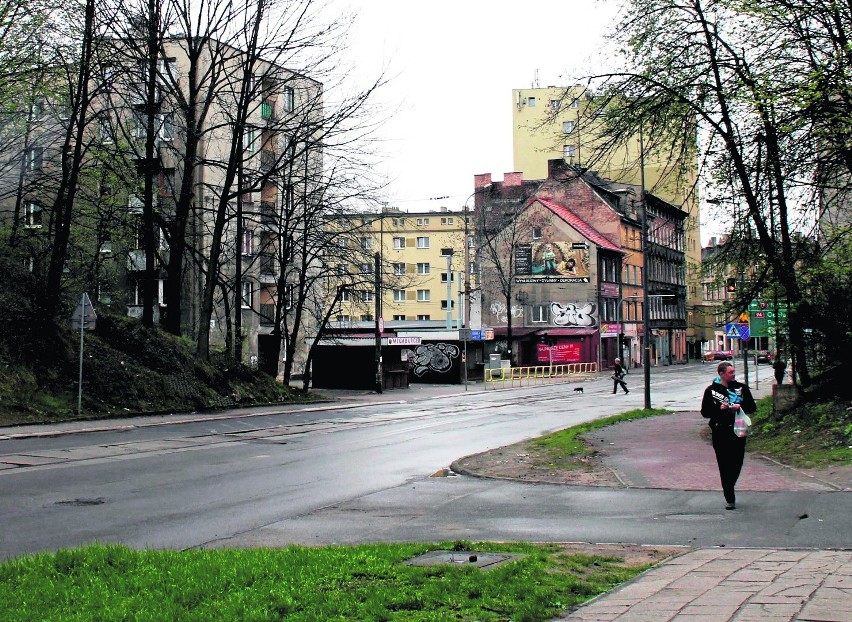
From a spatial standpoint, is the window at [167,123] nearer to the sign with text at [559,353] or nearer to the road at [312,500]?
the road at [312,500]

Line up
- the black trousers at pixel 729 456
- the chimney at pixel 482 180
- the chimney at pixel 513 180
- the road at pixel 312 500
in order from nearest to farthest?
the road at pixel 312 500 → the black trousers at pixel 729 456 → the chimney at pixel 513 180 → the chimney at pixel 482 180

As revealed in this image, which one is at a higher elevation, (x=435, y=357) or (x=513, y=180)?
(x=513, y=180)

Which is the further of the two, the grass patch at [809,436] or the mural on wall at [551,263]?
the mural on wall at [551,263]

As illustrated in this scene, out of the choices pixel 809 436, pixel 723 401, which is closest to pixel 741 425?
pixel 723 401

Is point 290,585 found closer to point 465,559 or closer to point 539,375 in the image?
point 465,559

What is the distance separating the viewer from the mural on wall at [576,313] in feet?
253

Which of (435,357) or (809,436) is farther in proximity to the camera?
(435,357)

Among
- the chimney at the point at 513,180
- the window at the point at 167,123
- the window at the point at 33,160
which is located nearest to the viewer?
the window at the point at 167,123

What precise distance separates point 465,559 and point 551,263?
7120 centimetres

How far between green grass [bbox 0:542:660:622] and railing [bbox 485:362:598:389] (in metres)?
45.6

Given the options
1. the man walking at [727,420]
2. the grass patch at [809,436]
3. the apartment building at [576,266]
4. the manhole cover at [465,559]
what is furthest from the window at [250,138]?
the apartment building at [576,266]

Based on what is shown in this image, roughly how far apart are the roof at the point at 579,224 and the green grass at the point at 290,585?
70.9m

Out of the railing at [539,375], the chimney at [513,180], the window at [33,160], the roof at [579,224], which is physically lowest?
the railing at [539,375]

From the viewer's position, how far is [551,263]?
7775 cm
